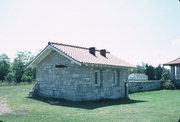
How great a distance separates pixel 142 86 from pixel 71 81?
13.9 m

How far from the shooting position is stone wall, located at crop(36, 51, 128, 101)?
52.8ft

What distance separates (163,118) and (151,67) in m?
38.9

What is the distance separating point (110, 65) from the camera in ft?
59.5

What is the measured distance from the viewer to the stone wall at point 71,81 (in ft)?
52.8

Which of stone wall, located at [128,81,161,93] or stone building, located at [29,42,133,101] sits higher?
stone building, located at [29,42,133,101]

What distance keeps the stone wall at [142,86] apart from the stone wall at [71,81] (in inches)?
246

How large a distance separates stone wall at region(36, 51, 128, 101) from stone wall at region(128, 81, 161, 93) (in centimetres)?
626

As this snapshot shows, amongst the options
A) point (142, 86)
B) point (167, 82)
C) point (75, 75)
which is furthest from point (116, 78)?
point (167, 82)

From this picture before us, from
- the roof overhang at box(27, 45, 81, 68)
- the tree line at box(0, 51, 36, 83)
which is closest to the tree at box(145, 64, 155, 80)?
the tree line at box(0, 51, 36, 83)

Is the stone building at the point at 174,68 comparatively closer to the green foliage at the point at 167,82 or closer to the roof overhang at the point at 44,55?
the green foliage at the point at 167,82

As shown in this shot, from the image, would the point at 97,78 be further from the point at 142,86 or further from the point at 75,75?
the point at 142,86

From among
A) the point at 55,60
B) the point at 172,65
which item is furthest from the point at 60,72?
the point at 172,65

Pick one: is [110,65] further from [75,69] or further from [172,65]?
[172,65]

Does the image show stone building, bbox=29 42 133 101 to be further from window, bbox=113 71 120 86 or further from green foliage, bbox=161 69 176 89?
green foliage, bbox=161 69 176 89
